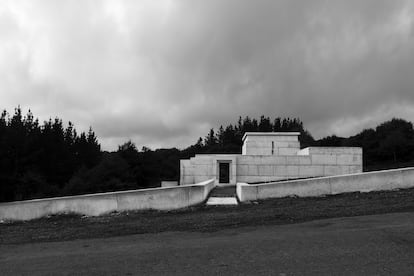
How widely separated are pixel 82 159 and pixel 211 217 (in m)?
66.0

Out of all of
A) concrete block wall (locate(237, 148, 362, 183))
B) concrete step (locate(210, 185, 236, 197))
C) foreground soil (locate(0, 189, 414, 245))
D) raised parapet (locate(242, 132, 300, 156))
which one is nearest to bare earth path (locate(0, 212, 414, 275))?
foreground soil (locate(0, 189, 414, 245))

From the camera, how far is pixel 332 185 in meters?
15.1

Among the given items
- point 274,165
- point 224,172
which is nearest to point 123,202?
point 274,165

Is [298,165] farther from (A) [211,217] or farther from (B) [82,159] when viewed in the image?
(B) [82,159]

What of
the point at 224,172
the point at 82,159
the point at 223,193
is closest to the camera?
the point at 223,193

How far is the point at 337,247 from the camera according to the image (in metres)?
7.07

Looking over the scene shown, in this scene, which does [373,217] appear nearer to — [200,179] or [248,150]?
[200,179]

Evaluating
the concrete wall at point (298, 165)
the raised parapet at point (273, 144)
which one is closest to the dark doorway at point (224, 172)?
the concrete wall at point (298, 165)

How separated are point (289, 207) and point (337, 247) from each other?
546 cm

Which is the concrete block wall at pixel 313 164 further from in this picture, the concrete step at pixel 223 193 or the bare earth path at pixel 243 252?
the bare earth path at pixel 243 252

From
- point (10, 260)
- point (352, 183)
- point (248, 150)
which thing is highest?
point (248, 150)

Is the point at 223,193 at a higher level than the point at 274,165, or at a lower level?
lower

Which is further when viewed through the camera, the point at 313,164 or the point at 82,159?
the point at 82,159

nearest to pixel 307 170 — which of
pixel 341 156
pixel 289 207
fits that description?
pixel 341 156
